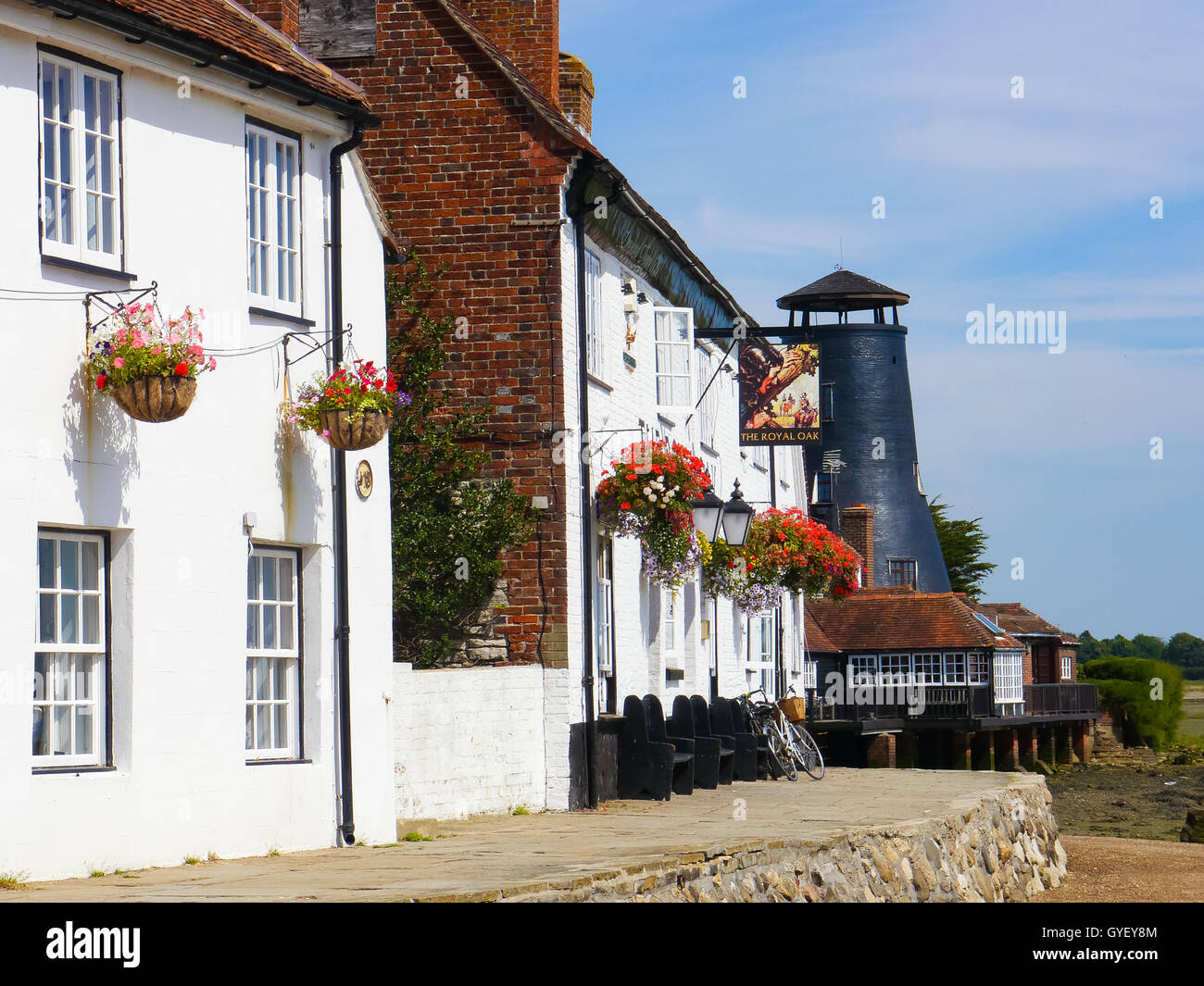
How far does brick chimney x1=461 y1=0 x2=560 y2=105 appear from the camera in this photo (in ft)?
62.1

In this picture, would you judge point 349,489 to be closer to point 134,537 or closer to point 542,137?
point 134,537

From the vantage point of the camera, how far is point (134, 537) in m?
10.4

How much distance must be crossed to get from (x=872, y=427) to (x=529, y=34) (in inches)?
1417

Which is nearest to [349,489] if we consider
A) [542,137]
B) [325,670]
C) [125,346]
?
[325,670]

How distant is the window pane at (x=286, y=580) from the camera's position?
12359 millimetres

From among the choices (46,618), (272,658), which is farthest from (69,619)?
(272,658)

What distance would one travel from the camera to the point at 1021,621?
6738 centimetres

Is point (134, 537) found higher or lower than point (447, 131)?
lower

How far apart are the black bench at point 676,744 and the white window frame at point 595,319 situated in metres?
3.98

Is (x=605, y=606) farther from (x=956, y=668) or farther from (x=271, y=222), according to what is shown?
(x=956, y=668)

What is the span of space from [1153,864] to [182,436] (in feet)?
47.6

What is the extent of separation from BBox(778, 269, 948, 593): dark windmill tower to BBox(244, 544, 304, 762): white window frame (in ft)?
135

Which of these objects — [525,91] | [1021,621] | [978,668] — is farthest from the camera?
[1021,621]

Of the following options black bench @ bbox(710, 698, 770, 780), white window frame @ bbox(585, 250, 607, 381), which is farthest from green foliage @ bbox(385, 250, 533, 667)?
black bench @ bbox(710, 698, 770, 780)
